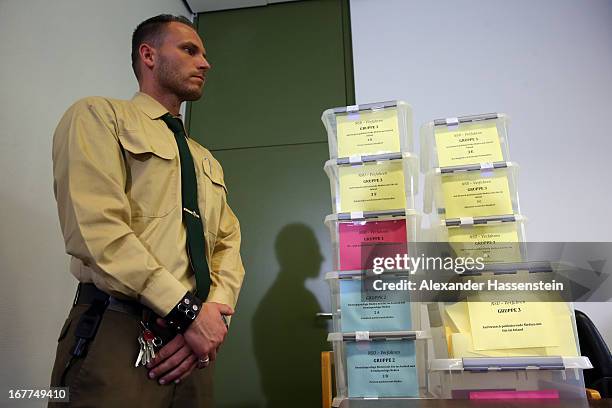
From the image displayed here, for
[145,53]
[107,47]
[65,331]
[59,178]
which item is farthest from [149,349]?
[107,47]

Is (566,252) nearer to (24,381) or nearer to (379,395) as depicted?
(379,395)

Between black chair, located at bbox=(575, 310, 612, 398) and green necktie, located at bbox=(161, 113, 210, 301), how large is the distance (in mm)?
1444

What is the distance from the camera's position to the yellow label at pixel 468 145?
1462mm

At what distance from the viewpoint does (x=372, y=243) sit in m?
1.42

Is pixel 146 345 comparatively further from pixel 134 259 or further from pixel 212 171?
pixel 212 171

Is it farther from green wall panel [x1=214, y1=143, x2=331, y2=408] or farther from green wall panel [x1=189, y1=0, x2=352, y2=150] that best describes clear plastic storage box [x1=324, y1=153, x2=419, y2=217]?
green wall panel [x1=189, y1=0, x2=352, y2=150]

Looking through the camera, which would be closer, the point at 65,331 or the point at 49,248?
the point at 65,331

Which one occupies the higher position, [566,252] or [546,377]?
[566,252]

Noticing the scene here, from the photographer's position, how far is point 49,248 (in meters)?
1.52

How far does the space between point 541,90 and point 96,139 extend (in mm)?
2350

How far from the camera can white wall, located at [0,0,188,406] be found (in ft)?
4.44

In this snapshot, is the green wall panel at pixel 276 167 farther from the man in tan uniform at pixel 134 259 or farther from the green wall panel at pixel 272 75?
the man in tan uniform at pixel 134 259

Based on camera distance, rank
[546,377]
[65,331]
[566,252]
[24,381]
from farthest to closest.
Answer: [566,252] < [24,381] < [546,377] < [65,331]

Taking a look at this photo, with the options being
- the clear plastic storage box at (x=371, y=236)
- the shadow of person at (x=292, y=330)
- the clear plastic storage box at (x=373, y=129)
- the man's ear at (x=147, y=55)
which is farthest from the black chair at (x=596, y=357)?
the man's ear at (x=147, y=55)
